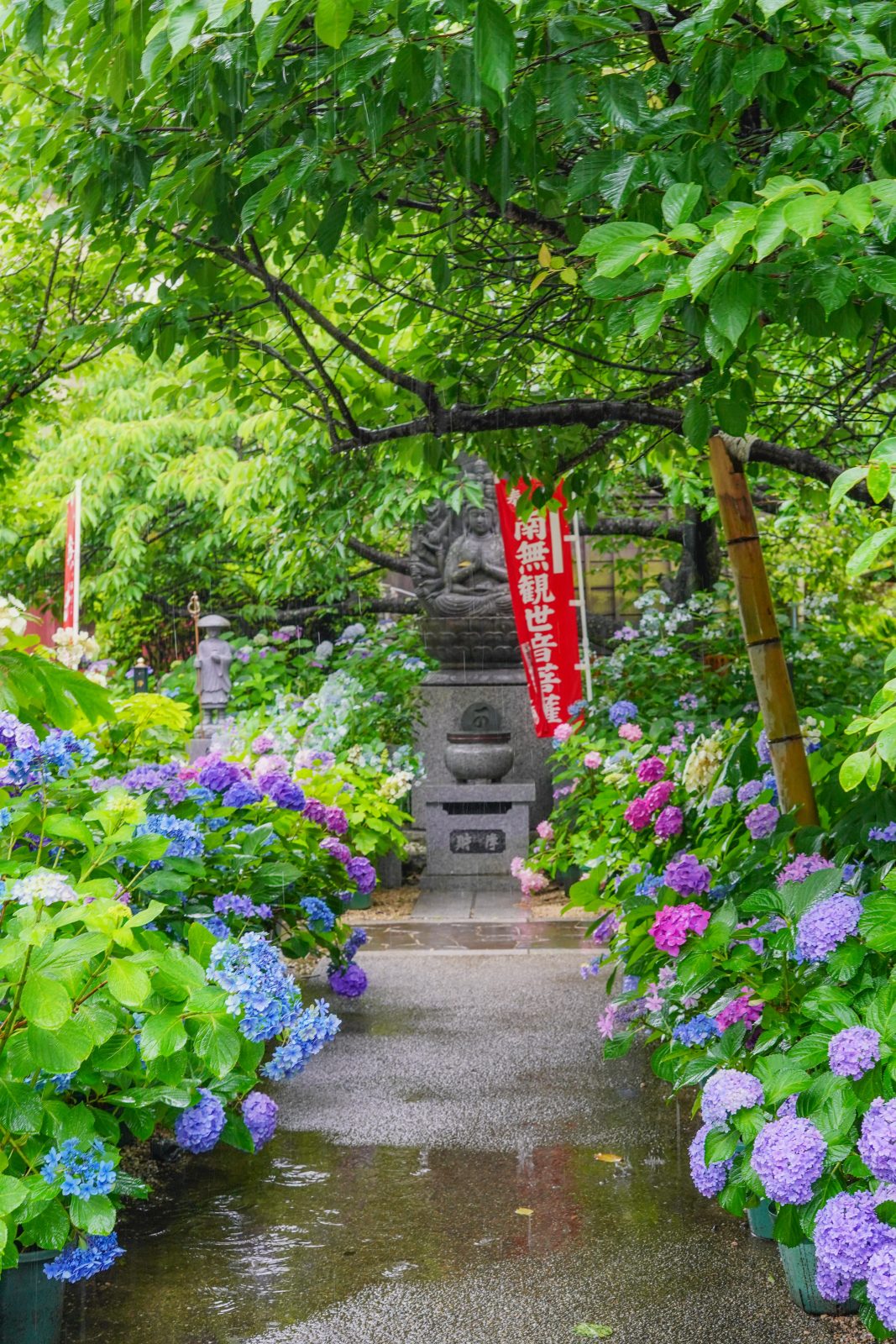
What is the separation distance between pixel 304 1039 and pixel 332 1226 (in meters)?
1.29

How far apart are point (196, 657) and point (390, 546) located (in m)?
3.53

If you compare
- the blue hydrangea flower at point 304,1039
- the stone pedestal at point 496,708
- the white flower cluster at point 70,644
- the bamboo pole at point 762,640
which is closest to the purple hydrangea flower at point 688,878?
the bamboo pole at point 762,640

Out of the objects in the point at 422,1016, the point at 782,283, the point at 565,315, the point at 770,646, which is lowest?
the point at 422,1016

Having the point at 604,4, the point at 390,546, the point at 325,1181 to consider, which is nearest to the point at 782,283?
the point at 604,4

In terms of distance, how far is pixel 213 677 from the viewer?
12984 millimetres

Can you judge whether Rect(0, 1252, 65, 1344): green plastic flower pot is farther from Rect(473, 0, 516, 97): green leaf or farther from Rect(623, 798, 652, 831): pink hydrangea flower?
Rect(473, 0, 516, 97): green leaf

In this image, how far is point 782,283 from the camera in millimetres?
2473

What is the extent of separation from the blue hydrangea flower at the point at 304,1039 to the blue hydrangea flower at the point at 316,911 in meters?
1.89

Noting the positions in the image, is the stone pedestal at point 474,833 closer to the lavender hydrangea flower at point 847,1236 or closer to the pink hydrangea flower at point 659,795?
the pink hydrangea flower at point 659,795

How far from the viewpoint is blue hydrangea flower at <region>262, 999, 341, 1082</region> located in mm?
2746

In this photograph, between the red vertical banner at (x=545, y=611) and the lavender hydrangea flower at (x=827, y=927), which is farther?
the red vertical banner at (x=545, y=611)

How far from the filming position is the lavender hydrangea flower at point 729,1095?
2.45 m

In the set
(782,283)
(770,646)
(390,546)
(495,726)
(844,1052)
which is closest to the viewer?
(844,1052)

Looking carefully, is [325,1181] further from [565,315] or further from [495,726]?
[495,726]
